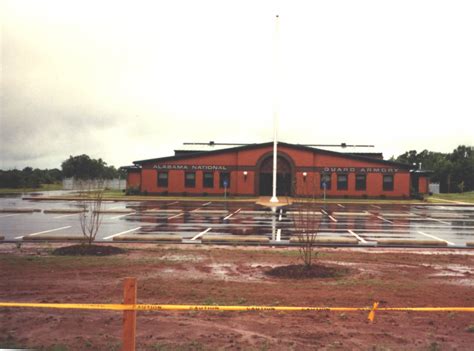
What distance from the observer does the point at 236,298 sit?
27.5 ft

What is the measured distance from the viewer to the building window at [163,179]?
52.4m

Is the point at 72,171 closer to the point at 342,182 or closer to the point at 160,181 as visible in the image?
the point at 160,181

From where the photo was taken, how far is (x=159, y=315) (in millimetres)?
7512

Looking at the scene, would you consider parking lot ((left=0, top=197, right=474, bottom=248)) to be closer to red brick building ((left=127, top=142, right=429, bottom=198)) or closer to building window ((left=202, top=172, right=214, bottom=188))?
red brick building ((left=127, top=142, right=429, bottom=198))

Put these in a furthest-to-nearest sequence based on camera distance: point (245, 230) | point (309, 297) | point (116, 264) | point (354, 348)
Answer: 1. point (245, 230)
2. point (116, 264)
3. point (309, 297)
4. point (354, 348)

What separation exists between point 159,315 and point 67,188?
267 ft

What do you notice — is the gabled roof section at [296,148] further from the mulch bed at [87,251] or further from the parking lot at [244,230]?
the mulch bed at [87,251]

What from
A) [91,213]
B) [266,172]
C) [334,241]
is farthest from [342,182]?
[91,213]

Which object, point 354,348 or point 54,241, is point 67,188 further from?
point 354,348

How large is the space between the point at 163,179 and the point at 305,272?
4292 cm

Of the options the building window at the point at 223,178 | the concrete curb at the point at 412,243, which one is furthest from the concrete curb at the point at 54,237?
the building window at the point at 223,178

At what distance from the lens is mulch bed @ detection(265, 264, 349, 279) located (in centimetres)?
1059

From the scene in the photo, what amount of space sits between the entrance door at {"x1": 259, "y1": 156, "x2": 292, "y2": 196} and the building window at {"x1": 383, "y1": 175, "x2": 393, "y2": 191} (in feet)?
35.0

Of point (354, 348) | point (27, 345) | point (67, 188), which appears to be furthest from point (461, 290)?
point (67, 188)
